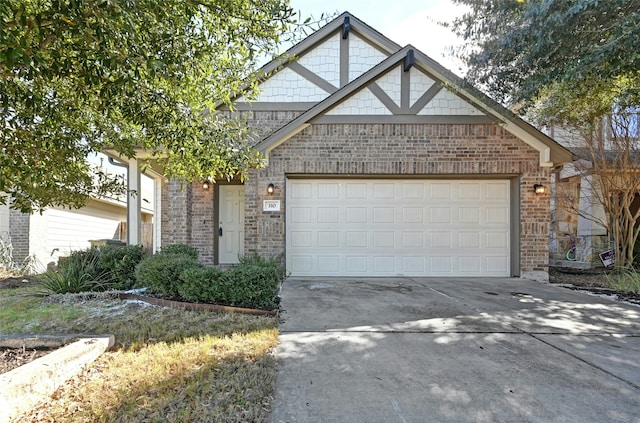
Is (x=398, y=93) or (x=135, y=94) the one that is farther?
(x=398, y=93)

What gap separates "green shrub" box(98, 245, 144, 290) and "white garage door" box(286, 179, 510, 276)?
320 cm


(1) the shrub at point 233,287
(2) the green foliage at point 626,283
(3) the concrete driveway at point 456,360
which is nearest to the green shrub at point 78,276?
(1) the shrub at point 233,287

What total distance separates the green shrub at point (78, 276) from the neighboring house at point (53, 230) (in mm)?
1758

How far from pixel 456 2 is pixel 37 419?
8.24 meters

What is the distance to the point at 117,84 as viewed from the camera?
2.57 metres

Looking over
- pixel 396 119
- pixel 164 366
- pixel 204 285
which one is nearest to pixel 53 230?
pixel 204 285

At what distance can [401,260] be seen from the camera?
7.96m

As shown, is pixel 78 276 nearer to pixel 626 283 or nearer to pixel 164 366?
pixel 164 366

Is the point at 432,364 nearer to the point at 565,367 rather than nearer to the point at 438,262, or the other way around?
the point at 565,367

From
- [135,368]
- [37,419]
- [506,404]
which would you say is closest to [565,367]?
[506,404]

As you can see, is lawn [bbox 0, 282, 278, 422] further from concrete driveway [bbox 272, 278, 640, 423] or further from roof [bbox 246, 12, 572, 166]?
roof [bbox 246, 12, 572, 166]

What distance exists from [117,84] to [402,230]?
6.54m

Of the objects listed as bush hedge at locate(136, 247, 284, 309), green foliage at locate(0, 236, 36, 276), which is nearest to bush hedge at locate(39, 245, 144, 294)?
bush hedge at locate(136, 247, 284, 309)

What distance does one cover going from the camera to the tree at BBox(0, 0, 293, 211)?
2.37 metres
